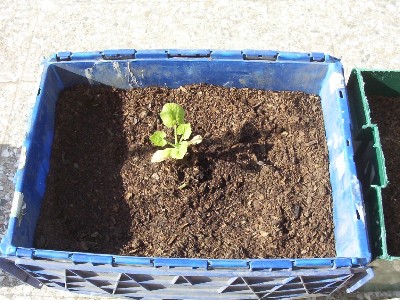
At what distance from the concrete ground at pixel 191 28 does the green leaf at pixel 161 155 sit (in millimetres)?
843

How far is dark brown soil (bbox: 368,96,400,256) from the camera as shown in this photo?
1.82 metres

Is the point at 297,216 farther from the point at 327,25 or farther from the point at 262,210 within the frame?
the point at 327,25

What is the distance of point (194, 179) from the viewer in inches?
68.0

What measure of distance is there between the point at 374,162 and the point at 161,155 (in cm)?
69

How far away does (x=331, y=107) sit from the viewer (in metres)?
1.77

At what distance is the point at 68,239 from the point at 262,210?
631 millimetres

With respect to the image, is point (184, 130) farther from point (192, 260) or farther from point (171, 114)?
point (192, 260)

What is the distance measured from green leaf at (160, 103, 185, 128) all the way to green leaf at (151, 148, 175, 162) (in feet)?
0.28

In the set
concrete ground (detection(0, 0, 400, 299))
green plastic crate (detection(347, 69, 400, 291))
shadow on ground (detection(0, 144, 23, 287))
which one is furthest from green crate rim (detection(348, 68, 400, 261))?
shadow on ground (detection(0, 144, 23, 287))

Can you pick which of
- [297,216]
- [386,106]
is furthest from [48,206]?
[386,106]

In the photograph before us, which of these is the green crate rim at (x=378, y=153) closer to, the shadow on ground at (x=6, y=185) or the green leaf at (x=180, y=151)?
the green leaf at (x=180, y=151)

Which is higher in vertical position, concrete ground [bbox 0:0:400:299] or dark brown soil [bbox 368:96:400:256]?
concrete ground [bbox 0:0:400:299]

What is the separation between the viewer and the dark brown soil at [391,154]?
1.82 m

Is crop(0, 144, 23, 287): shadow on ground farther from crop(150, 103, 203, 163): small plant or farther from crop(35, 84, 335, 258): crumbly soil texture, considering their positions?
crop(150, 103, 203, 163): small plant
